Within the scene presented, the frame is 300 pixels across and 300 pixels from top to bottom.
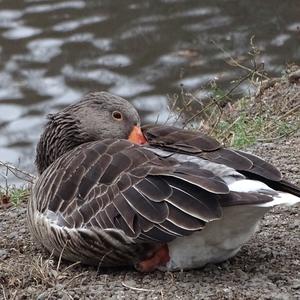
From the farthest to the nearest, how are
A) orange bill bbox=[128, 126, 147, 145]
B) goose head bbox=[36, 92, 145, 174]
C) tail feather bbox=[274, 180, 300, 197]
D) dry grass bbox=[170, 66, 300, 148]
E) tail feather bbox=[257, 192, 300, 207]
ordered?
1. dry grass bbox=[170, 66, 300, 148]
2. goose head bbox=[36, 92, 145, 174]
3. orange bill bbox=[128, 126, 147, 145]
4. tail feather bbox=[274, 180, 300, 197]
5. tail feather bbox=[257, 192, 300, 207]

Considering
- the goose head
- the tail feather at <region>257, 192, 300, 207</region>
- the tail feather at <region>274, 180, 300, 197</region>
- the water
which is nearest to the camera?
the tail feather at <region>257, 192, 300, 207</region>

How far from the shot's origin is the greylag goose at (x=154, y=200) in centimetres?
433

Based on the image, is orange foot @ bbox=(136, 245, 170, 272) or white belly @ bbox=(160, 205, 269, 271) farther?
orange foot @ bbox=(136, 245, 170, 272)

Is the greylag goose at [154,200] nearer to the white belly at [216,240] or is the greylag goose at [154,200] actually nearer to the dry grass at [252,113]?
the white belly at [216,240]

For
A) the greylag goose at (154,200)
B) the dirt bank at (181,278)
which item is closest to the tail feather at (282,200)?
the greylag goose at (154,200)

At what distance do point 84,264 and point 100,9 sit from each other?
9.29 m

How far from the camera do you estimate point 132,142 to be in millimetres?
4941

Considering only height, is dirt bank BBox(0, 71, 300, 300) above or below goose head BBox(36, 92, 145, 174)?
below

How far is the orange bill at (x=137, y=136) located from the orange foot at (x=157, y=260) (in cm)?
77

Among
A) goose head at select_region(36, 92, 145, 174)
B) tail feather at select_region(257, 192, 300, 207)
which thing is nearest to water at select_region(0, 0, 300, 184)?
goose head at select_region(36, 92, 145, 174)

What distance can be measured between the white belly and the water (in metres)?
4.67

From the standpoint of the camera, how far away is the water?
35.0ft

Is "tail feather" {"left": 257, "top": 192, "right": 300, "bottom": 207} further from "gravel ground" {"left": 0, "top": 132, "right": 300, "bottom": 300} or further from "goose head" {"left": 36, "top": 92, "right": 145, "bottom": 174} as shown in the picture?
"goose head" {"left": 36, "top": 92, "right": 145, "bottom": 174}

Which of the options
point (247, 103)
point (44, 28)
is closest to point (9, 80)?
point (44, 28)
